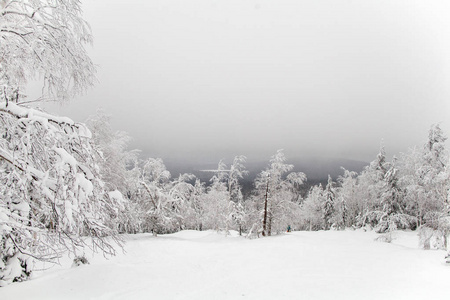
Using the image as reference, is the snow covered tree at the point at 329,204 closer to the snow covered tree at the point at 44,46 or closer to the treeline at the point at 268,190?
the treeline at the point at 268,190

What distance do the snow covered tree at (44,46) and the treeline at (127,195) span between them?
0.94 meters

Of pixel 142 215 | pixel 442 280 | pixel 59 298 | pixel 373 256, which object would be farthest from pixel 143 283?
pixel 142 215

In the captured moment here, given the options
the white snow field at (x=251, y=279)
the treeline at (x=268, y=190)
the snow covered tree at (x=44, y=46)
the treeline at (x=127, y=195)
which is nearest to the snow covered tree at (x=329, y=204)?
the treeline at (x=127, y=195)

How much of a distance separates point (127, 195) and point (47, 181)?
2220 cm

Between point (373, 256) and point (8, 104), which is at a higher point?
point (8, 104)

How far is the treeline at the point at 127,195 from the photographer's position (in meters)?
3.25

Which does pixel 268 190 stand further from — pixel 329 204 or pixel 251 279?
pixel 329 204

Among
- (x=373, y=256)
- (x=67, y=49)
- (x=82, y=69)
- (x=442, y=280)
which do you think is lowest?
(x=373, y=256)

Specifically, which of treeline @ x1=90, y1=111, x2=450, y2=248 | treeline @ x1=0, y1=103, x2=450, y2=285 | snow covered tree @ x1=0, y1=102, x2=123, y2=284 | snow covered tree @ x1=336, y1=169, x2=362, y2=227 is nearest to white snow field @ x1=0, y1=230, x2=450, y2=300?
treeline @ x1=0, y1=103, x2=450, y2=285

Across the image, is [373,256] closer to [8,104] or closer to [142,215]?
[8,104]

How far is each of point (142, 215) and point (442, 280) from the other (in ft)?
79.8

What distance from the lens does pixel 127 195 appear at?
2392 cm

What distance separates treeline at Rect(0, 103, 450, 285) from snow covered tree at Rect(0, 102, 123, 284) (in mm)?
14

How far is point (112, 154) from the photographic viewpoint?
21109mm
